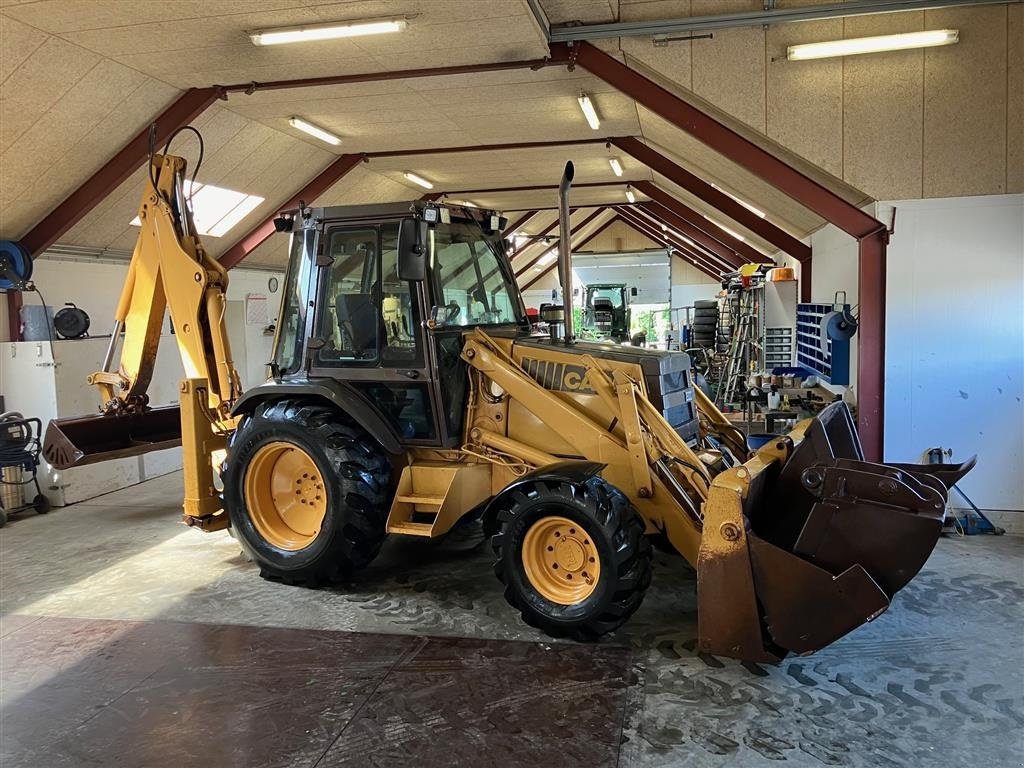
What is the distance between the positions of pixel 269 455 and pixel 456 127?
5.21 metres

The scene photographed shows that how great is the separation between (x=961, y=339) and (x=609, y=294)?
1107 centimetres

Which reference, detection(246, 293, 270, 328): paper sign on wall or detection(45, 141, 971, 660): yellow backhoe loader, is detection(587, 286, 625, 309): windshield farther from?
detection(45, 141, 971, 660): yellow backhoe loader

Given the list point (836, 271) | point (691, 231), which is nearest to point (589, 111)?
point (836, 271)

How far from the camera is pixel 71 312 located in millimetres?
7422

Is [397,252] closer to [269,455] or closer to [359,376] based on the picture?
[359,376]

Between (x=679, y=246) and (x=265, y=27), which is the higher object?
(x=679, y=246)

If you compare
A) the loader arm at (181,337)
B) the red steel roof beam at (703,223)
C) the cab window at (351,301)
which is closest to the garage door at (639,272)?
the red steel roof beam at (703,223)

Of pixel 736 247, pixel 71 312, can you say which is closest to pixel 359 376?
pixel 71 312

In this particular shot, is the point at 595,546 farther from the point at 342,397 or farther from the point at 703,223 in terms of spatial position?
the point at 703,223

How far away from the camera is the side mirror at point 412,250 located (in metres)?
4.19

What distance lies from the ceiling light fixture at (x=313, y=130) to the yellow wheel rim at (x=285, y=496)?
4510mm

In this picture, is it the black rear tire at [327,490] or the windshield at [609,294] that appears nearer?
the black rear tire at [327,490]

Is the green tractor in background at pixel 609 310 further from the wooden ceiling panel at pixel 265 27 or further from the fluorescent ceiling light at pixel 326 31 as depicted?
the fluorescent ceiling light at pixel 326 31

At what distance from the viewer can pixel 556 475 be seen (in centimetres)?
375
